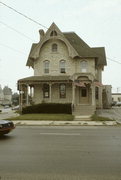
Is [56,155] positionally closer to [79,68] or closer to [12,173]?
[12,173]

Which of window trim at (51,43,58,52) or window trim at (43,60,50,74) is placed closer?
window trim at (51,43,58,52)

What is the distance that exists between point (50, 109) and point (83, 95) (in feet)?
19.6

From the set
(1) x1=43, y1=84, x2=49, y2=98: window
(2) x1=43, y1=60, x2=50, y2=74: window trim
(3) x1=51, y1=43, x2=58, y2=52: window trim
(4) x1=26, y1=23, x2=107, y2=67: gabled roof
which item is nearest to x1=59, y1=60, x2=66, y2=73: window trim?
(2) x1=43, y1=60, x2=50, y2=74: window trim

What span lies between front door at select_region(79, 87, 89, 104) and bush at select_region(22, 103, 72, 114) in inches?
182

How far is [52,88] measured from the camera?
31.2 meters

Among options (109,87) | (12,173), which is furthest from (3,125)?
(109,87)

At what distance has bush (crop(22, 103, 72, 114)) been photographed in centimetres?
2655

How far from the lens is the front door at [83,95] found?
A: 101 feet

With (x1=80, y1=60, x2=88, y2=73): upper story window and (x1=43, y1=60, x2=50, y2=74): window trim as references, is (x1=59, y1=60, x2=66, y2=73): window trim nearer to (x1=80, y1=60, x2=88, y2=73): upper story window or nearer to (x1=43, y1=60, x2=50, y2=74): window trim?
(x1=43, y1=60, x2=50, y2=74): window trim

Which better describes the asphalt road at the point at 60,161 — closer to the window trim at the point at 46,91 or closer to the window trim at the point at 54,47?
the window trim at the point at 46,91

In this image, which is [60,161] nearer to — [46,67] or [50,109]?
[50,109]

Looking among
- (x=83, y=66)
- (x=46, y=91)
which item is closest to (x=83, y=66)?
(x=83, y=66)

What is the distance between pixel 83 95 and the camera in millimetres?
30875

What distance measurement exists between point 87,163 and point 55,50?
84.7ft
